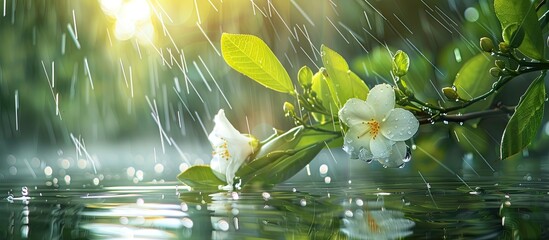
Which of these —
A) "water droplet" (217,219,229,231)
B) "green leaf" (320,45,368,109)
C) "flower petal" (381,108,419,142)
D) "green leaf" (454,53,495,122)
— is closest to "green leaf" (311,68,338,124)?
"green leaf" (320,45,368,109)

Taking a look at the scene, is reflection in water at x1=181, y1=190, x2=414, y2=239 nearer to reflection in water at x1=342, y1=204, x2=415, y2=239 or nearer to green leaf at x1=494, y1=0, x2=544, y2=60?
reflection in water at x1=342, y1=204, x2=415, y2=239

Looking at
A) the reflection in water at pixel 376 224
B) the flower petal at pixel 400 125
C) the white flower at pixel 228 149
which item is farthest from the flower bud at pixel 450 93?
the white flower at pixel 228 149

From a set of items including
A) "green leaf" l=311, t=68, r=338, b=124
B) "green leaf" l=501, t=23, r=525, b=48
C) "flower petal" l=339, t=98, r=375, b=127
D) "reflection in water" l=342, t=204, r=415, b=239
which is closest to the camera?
"reflection in water" l=342, t=204, r=415, b=239

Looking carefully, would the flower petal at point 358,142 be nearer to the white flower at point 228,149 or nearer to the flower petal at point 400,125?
the flower petal at point 400,125

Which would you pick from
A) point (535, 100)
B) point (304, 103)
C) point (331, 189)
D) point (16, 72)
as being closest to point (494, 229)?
point (535, 100)

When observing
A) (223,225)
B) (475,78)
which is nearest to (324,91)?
(475,78)

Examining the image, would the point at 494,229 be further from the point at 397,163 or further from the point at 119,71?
the point at 119,71
